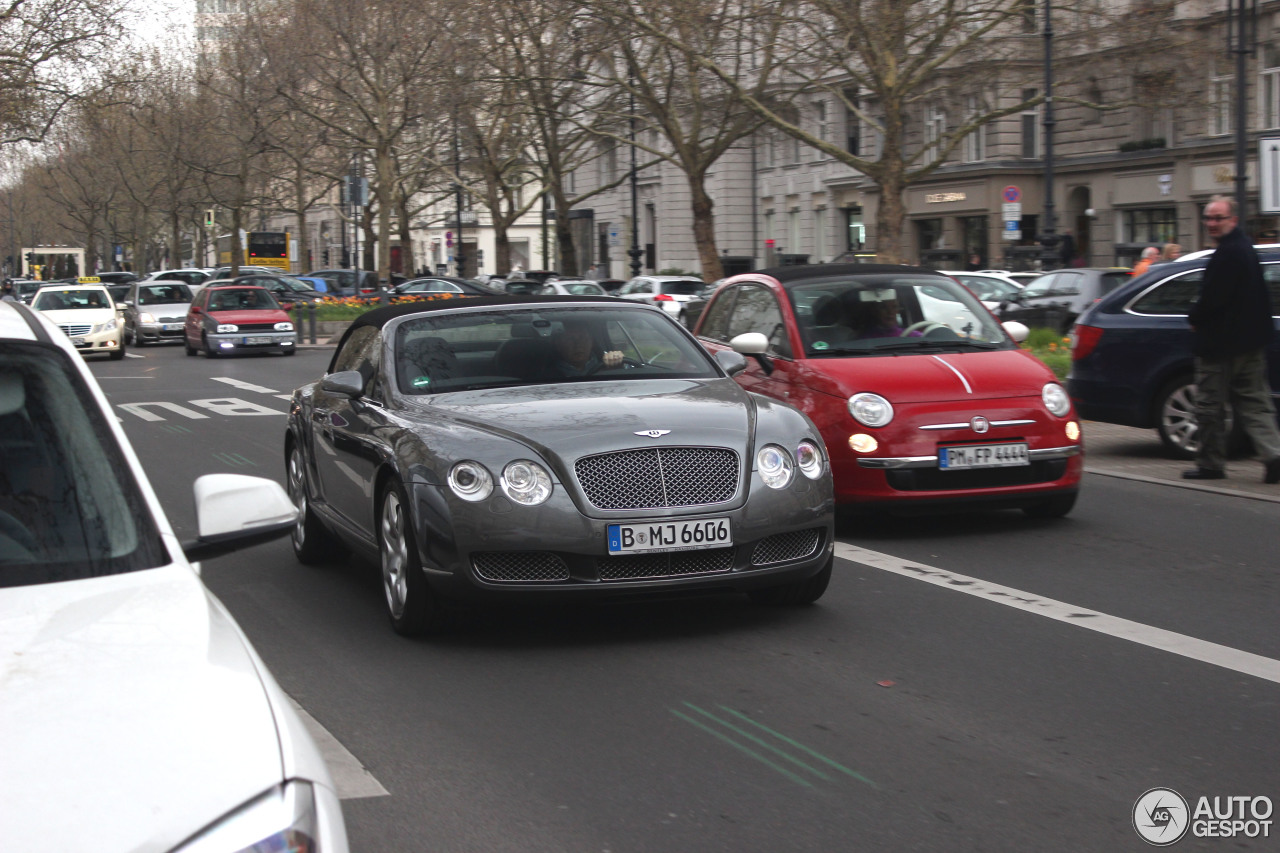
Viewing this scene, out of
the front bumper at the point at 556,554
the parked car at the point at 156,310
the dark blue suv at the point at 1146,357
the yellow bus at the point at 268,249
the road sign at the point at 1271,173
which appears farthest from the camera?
the yellow bus at the point at 268,249

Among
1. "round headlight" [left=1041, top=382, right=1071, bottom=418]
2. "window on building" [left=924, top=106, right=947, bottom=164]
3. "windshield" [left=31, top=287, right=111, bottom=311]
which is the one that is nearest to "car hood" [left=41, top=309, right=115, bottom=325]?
"windshield" [left=31, top=287, right=111, bottom=311]

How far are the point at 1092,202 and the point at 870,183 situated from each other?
11225mm

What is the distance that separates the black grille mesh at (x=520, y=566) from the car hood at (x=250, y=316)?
91.8 feet

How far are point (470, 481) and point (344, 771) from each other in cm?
170

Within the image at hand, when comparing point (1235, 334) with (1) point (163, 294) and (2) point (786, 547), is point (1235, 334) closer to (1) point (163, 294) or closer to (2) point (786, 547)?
(2) point (786, 547)

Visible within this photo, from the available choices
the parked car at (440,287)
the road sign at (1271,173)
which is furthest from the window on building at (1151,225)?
the road sign at (1271,173)

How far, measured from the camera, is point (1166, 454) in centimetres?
1266

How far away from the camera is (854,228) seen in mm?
60219

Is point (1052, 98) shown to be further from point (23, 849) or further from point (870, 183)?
point (23, 849)

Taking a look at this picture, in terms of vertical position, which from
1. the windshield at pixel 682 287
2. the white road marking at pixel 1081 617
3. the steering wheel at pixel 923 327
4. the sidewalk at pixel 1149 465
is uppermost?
the windshield at pixel 682 287

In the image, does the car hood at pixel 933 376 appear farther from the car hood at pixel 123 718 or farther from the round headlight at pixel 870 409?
the car hood at pixel 123 718

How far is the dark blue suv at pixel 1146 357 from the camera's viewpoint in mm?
12156

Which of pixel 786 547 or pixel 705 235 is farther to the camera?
pixel 705 235

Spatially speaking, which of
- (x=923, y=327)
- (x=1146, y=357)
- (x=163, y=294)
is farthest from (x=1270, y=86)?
(x=923, y=327)
